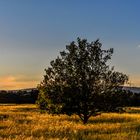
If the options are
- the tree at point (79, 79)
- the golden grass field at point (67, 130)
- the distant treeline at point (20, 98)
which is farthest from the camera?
the distant treeline at point (20, 98)

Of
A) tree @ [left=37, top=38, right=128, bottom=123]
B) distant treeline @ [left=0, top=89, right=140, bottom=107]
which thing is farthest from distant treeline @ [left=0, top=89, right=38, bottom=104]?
tree @ [left=37, top=38, right=128, bottom=123]

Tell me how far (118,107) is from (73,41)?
6327 mm

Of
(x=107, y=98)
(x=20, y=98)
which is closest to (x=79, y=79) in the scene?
(x=107, y=98)

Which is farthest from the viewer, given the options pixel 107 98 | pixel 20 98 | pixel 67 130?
pixel 20 98

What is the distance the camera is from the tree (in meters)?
32.2

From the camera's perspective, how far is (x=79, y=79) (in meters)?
32.3

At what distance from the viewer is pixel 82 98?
32812mm

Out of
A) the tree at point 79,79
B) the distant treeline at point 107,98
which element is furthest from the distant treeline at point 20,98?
the tree at point 79,79

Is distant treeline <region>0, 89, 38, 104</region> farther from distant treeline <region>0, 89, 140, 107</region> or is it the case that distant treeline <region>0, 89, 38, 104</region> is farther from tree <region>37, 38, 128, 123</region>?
tree <region>37, 38, 128, 123</region>

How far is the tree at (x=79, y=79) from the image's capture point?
32.2 m

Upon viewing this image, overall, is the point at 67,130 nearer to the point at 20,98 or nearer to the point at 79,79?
the point at 79,79

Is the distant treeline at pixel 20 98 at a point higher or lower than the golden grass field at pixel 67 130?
higher

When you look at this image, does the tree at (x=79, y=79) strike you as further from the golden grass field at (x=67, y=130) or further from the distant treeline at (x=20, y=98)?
the distant treeline at (x=20, y=98)

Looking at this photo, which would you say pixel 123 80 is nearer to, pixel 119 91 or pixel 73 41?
pixel 119 91
